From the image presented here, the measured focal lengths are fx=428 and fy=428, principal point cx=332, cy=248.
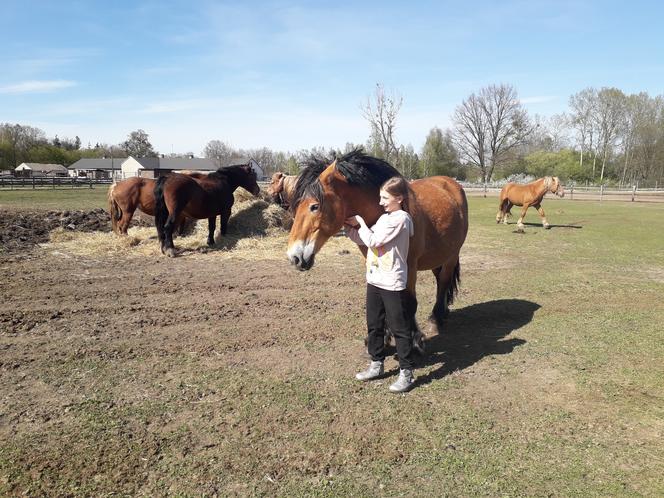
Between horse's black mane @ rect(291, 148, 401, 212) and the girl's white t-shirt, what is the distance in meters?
0.50

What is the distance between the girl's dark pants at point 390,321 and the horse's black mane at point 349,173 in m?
0.97

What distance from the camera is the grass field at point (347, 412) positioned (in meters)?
2.61

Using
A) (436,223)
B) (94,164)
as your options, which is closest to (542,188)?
(436,223)

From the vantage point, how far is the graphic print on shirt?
3.64 metres

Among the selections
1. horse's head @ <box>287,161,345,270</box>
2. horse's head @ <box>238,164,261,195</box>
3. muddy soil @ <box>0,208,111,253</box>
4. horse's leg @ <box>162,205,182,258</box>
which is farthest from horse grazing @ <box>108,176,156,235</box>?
horse's head @ <box>287,161,345,270</box>

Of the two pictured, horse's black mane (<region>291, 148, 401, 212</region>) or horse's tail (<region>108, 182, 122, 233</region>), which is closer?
horse's black mane (<region>291, 148, 401, 212</region>)

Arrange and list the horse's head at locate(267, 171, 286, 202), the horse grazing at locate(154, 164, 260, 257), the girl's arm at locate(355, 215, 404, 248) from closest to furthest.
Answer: the girl's arm at locate(355, 215, 404, 248) < the horse grazing at locate(154, 164, 260, 257) < the horse's head at locate(267, 171, 286, 202)

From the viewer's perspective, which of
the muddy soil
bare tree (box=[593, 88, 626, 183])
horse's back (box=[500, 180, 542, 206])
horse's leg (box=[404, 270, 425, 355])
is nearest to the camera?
horse's leg (box=[404, 270, 425, 355])

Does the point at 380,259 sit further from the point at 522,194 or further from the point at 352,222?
the point at 522,194

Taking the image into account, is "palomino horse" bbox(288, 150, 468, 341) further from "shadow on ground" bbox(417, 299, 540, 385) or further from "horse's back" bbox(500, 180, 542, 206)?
"horse's back" bbox(500, 180, 542, 206)

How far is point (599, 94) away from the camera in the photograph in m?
55.6

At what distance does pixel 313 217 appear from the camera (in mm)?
3705

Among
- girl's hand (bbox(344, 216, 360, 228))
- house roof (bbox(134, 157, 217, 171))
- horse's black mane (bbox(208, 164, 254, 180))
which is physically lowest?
girl's hand (bbox(344, 216, 360, 228))

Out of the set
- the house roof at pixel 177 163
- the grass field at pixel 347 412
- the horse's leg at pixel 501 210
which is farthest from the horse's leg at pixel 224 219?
the house roof at pixel 177 163
